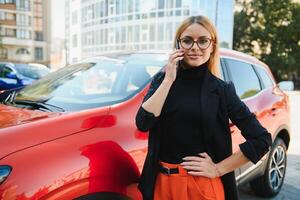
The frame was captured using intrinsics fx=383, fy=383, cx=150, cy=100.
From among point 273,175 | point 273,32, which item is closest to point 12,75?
point 273,175

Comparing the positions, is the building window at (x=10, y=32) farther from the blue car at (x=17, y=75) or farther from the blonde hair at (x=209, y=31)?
the blonde hair at (x=209, y=31)

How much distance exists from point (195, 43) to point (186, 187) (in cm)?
71

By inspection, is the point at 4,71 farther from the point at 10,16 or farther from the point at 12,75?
the point at 10,16

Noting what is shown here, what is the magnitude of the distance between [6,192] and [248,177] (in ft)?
8.21

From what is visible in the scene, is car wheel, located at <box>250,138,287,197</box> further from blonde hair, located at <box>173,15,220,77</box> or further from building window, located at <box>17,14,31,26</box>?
building window, located at <box>17,14,31,26</box>

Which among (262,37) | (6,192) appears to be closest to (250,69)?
(6,192)

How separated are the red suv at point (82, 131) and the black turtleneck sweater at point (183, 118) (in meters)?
0.44

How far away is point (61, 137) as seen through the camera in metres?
2.10

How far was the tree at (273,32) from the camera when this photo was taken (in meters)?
32.1

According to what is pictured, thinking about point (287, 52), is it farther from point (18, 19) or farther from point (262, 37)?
point (18, 19)

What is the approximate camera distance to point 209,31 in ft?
6.30

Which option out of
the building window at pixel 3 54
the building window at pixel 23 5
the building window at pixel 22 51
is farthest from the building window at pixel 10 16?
the building window at pixel 22 51

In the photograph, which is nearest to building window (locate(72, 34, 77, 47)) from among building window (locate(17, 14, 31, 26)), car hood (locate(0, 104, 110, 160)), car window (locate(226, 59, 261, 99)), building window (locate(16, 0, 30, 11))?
building window (locate(16, 0, 30, 11))

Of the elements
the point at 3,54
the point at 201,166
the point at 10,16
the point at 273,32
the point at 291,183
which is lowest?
the point at 3,54
